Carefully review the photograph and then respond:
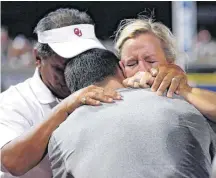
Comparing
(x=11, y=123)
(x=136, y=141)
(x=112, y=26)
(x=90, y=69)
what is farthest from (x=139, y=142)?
(x=112, y=26)

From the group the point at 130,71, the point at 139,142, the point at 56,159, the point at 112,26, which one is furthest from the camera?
the point at 112,26

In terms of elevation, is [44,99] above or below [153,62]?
below

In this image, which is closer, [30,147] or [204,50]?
[30,147]

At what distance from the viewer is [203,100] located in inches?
77.4

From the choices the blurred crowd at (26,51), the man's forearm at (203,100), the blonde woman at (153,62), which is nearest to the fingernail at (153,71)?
the blonde woman at (153,62)

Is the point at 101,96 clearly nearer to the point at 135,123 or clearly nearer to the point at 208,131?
the point at 135,123

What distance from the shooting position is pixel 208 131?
1834 mm

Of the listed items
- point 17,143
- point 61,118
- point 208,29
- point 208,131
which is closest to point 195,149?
point 208,131

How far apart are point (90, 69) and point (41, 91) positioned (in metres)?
0.67

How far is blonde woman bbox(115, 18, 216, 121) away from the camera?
1960 mm

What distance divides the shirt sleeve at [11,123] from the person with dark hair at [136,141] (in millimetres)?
389

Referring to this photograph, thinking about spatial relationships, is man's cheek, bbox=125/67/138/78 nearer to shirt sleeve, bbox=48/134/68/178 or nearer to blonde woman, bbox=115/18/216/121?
blonde woman, bbox=115/18/216/121

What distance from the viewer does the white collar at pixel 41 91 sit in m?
2.57

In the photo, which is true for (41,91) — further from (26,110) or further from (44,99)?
(26,110)
